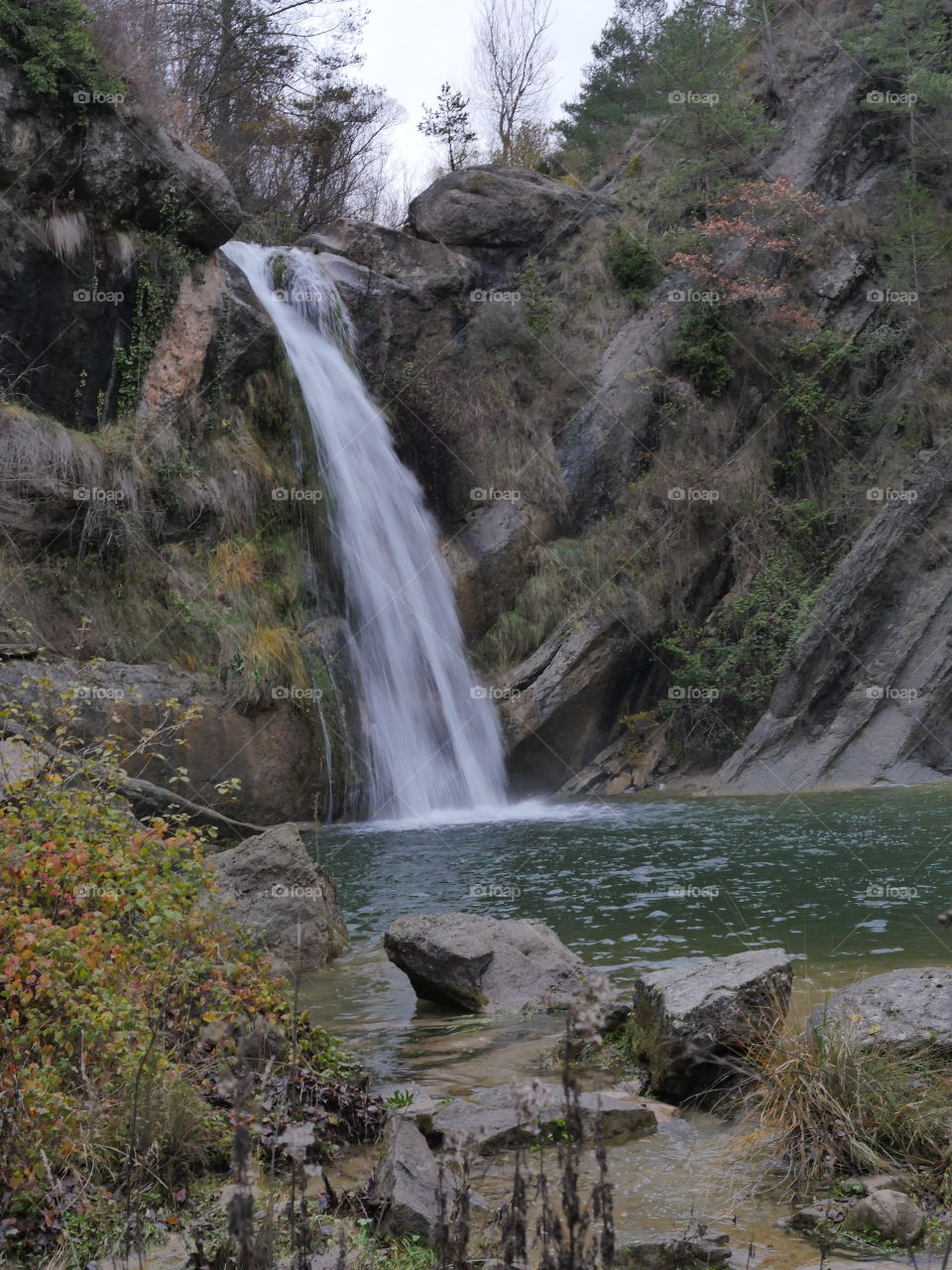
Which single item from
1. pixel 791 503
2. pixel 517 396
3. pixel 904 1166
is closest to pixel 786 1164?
pixel 904 1166

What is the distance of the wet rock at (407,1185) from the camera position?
3.46 meters

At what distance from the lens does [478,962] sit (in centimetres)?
707

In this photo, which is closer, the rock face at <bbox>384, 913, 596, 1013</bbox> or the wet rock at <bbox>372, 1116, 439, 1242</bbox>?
the wet rock at <bbox>372, 1116, 439, 1242</bbox>

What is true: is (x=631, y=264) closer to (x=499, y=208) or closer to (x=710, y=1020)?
(x=499, y=208)

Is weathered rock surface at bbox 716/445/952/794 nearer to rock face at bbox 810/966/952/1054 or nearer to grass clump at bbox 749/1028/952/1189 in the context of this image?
rock face at bbox 810/966/952/1054

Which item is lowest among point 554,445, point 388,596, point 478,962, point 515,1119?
point 478,962

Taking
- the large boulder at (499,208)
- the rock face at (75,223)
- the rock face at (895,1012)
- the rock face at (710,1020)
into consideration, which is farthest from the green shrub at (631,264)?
the rock face at (895,1012)

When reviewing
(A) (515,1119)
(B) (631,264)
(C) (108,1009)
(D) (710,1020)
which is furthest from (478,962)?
(B) (631,264)

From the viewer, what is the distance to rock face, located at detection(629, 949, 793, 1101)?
4.89 meters

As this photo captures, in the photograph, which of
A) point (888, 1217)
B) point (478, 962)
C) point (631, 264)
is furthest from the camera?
point (631, 264)

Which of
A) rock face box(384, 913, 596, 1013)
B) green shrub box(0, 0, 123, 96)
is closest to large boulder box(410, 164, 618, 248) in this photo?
green shrub box(0, 0, 123, 96)

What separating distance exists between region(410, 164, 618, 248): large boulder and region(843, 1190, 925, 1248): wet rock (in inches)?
881

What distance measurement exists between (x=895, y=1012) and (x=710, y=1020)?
797 mm

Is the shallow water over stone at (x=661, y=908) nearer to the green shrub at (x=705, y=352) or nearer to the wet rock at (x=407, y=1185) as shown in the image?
the wet rock at (x=407, y=1185)
